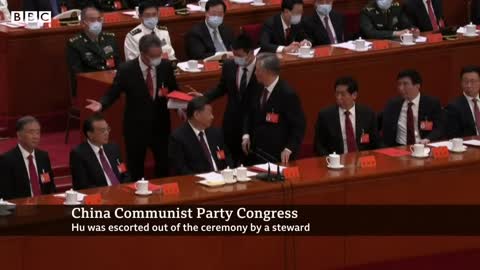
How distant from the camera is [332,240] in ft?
32.3

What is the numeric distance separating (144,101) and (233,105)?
0.65 meters

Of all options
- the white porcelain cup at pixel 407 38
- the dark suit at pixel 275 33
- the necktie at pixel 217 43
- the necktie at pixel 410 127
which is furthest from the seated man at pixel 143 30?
the necktie at pixel 410 127

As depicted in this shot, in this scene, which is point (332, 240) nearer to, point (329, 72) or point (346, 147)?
point (346, 147)

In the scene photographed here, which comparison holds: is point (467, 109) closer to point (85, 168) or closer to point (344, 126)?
point (344, 126)

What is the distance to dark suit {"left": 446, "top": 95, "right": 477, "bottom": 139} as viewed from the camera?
11461mm

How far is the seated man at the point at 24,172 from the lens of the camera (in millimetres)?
9961

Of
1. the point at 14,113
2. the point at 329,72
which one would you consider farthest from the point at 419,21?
the point at 14,113

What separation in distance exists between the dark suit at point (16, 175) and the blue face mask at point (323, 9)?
446 centimetres

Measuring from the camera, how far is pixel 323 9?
45.2 feet

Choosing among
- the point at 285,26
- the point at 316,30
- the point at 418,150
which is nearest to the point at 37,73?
the point at 285,26

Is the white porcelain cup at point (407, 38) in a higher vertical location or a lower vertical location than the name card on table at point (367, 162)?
higher

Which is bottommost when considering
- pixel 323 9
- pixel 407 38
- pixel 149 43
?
pixel 407 38

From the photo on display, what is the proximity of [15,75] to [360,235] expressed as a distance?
3.85 metres

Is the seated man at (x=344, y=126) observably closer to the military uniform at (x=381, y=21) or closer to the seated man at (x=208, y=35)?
the seated man at (x=208, y=35)
